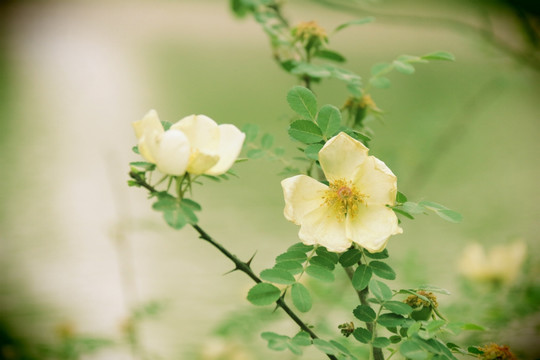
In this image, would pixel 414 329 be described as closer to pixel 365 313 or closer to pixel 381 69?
pixel 365 313

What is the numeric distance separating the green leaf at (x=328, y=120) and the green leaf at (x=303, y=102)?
1 cm

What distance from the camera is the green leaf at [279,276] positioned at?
35 centimetres

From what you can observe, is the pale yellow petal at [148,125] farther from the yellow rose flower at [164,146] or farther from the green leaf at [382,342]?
the green leaf at [382,342]

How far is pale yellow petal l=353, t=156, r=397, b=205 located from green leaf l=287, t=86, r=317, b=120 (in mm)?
59

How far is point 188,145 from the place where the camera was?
0.98 ft

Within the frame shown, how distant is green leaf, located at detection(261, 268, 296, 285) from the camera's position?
350 millimetres

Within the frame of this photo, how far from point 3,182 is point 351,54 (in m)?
2.27

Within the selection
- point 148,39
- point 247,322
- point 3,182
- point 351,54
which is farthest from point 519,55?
point 148,39

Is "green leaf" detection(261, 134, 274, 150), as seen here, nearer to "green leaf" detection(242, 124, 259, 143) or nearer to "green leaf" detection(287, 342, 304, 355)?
"green leaf" detection(242, 124, 259, 143)

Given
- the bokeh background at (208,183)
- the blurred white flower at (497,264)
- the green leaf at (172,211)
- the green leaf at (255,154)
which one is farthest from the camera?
the bokeh background at (208,183)

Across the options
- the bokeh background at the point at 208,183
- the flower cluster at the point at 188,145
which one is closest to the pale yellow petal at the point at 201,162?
the flower cluster at the point at 188,145

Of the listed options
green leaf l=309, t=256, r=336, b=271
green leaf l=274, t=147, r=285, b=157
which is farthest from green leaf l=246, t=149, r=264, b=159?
green leaf l=309, t=256, r=336, b=271

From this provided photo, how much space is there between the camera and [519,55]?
85cm

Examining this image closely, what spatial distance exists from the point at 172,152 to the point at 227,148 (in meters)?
0.05
